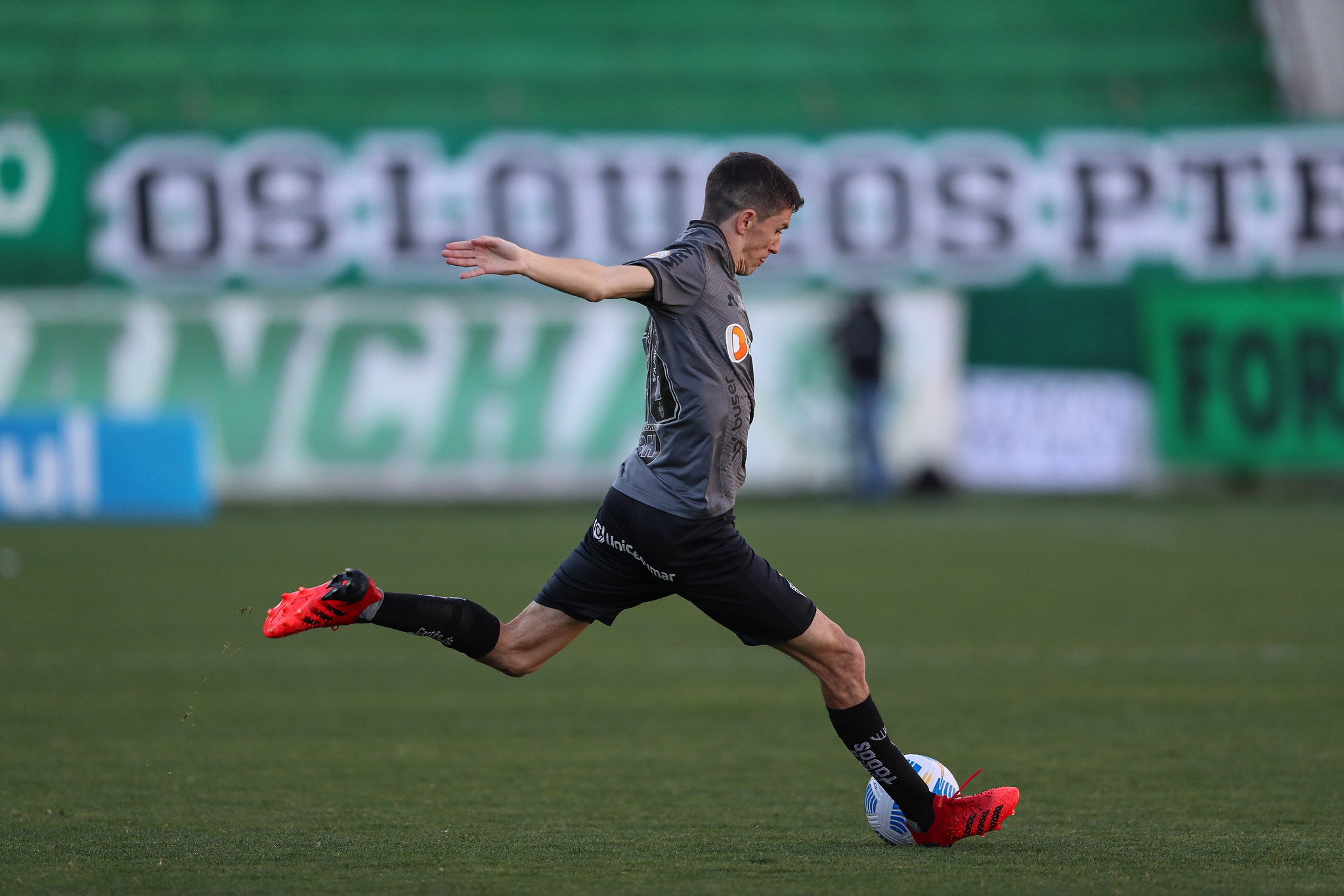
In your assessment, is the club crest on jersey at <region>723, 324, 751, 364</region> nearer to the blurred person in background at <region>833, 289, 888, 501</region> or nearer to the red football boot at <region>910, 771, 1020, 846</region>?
the red football boot at <region>910, 771, 1020, 846</region>

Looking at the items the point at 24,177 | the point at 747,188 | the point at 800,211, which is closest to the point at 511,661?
the point at 747,188

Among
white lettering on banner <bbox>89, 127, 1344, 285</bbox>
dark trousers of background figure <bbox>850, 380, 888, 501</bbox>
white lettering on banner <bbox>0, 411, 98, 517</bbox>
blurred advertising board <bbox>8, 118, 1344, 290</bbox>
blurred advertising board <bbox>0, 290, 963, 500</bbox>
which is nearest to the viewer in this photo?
white lettering on banner <bbox>0, 411, 98, 517</bbox>

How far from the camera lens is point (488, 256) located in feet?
15.1

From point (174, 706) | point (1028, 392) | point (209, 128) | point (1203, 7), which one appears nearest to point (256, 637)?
point (174, 706)

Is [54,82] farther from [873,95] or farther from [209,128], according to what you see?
[873,95]

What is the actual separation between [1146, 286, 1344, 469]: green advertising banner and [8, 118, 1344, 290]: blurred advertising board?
0.64m

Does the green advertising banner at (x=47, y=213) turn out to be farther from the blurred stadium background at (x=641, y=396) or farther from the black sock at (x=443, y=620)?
the black sock at (x=443, y=620)

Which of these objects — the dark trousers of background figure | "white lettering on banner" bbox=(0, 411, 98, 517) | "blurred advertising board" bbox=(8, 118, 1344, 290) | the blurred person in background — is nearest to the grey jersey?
"white lettering on banner" bbox=(0, 411, 98, 517)

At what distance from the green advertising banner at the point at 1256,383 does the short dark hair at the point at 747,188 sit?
16042 millimetres

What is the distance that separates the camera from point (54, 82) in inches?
888

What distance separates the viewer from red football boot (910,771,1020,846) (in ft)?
17.2

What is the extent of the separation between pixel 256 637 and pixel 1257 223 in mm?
14908

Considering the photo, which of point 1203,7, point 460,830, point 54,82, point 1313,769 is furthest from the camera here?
point 1203,7

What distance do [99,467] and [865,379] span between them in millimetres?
8140
